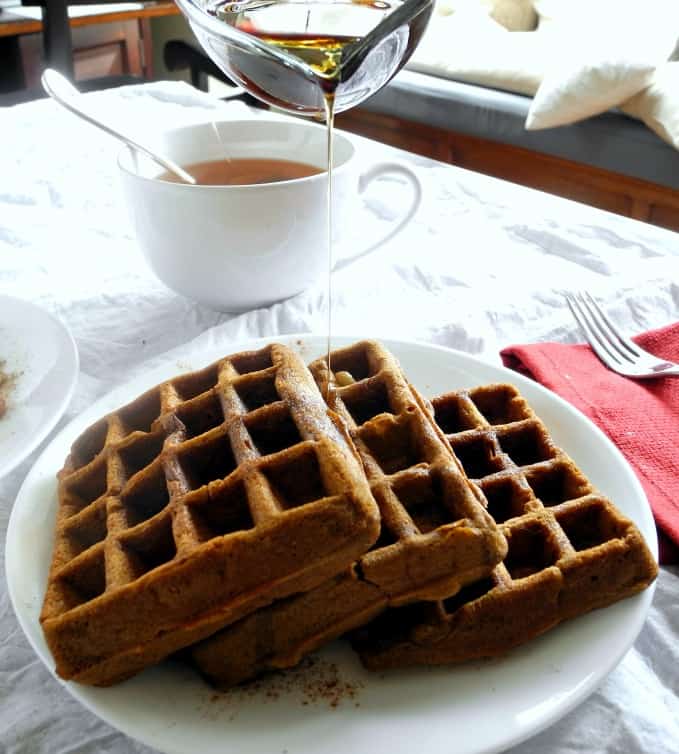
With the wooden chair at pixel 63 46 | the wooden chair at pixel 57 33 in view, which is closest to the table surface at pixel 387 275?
the wooden chair at pixel 63 46

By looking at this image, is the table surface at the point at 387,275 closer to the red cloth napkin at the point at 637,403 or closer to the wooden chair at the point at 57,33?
the red cloth napkin at the point at 637,403

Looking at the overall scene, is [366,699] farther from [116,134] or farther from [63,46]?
[63,46]

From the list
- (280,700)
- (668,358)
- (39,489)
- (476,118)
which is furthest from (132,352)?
(476,118)

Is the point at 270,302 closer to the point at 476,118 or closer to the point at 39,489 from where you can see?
the point at 39,489

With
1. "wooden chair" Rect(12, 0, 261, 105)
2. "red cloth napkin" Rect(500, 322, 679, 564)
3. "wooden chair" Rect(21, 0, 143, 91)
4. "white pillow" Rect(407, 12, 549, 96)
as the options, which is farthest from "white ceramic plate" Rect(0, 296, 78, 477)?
"white pillow" Rect(407, 12, 549, 96)

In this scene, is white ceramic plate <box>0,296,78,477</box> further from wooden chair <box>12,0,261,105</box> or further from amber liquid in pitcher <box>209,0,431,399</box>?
wooden chair <box>12,0,261,105</box>
